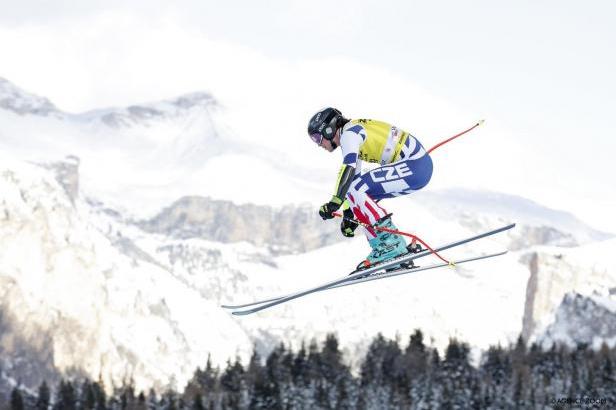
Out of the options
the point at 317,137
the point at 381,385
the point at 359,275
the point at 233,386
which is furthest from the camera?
the point at 233,386

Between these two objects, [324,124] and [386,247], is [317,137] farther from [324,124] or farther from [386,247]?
[386,247]

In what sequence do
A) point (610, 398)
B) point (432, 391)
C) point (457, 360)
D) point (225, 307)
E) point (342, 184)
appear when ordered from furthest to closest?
point (457, 360) → point (432, 391) → point (610, 398) → point (225, 307) → point (342, 184)

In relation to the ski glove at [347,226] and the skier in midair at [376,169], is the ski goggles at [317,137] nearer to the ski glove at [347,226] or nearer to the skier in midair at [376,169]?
the skier in midair at [376,169]

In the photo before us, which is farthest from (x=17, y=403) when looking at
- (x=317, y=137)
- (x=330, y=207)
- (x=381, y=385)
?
(x=330, y=207)

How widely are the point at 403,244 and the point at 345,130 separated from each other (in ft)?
8.50

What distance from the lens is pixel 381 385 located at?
405 feet

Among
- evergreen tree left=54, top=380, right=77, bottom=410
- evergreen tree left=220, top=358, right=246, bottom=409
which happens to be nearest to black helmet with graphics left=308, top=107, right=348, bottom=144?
evergreen tree left=220, top=358, right=246, bottom=409

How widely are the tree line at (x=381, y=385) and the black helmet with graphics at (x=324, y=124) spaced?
8968cm

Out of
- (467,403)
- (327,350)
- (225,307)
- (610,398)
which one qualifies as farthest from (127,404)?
(225,307)

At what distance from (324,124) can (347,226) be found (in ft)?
6.01

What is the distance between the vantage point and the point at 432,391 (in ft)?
381

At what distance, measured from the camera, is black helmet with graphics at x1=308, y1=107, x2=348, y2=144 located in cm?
1823

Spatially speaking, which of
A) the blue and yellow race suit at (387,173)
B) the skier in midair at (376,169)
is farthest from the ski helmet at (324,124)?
the blue and yellow race suit at (387,173)

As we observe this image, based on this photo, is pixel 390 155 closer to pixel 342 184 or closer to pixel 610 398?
pixel 342 184
